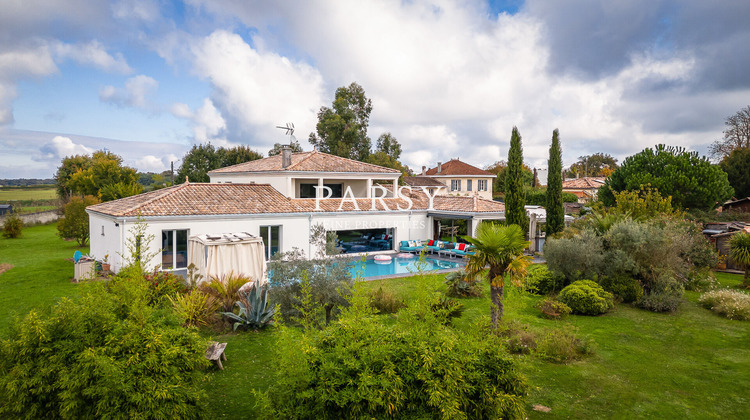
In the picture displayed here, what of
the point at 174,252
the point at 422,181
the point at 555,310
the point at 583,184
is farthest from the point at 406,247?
the point at 583,184

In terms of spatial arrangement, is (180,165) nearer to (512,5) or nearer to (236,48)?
(236,48)

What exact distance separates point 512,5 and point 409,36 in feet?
18.3

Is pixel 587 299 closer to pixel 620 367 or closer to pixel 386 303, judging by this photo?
pixel 620 367

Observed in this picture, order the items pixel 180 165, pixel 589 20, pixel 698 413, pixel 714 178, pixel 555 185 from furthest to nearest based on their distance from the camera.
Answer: pixel 180 165 → pixel 714 178 → pixel 555 185 → pixel 589 20 → pixel 698 413

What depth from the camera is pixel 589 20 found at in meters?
18.8

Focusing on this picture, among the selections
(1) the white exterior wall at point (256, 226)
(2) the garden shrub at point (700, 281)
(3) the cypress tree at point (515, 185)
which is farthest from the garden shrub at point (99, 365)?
(3) the cypress tree at point (515, 185)

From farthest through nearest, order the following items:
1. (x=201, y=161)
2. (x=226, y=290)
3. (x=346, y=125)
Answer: (x=346, y=125) → (x=201, y=161) → (x=226, y=290)

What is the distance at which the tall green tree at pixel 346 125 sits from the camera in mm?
50438

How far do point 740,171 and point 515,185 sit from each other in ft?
88.2

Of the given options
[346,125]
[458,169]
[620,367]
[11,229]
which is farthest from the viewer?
[458,169]

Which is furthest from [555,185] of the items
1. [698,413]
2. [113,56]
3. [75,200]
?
[75,200]

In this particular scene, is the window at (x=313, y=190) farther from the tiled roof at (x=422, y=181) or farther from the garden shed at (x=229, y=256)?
the tiled roof at (x=422, y=181)

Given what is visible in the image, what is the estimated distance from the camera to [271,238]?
22859 millimetres

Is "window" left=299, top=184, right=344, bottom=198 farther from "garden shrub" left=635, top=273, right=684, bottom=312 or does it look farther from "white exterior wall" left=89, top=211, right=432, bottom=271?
"garden shrub" left=635, top=273, right=684, bottom=312
